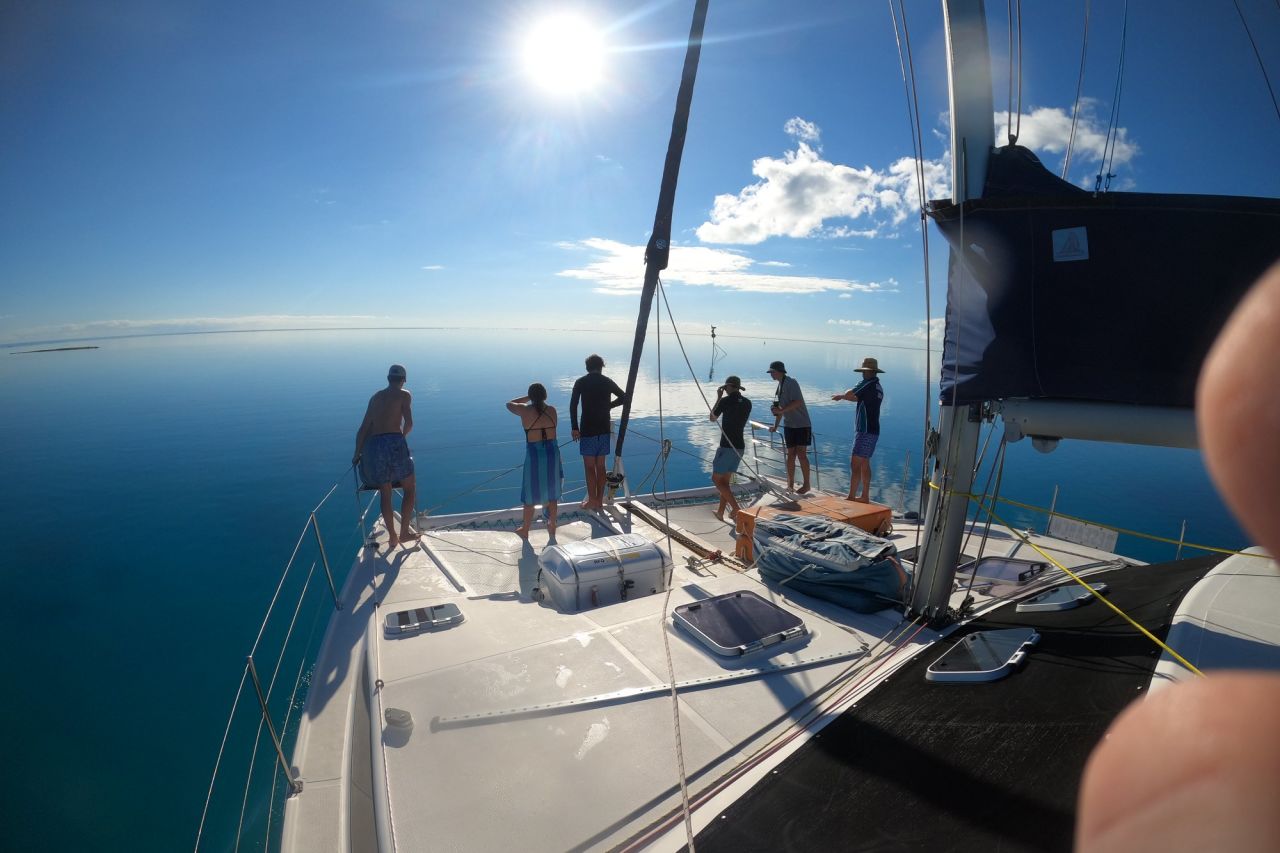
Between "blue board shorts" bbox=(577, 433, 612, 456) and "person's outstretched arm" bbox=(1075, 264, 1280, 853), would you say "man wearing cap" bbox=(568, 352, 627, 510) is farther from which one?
"person's outstretched arm" bbox=(1075, 264, 1280, 853)

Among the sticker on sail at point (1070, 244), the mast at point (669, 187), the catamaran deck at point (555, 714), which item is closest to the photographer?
the catamaran deck at point (555, 714)

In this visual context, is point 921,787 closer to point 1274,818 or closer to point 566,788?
point 566,788

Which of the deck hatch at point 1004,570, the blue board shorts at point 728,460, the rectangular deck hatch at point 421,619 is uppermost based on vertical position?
the blue board shorts at point 728,460

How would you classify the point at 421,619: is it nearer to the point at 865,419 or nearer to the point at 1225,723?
the point at 1225,723

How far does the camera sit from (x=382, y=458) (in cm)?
623

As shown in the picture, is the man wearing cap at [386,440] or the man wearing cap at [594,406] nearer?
the man wearing cap at [386,440]

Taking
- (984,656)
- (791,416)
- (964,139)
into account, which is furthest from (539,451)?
(964,139)

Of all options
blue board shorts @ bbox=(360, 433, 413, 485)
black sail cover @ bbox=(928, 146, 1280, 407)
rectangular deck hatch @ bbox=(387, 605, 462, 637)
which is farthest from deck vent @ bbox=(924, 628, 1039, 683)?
blue board shorts @ bbox=(360, 433, 413, 485)

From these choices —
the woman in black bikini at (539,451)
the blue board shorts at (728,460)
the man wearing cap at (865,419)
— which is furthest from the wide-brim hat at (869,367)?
the woman in black bikini at (539,451)

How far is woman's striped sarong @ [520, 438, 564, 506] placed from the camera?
20.5 feet

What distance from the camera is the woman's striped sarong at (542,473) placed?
20.5 feet

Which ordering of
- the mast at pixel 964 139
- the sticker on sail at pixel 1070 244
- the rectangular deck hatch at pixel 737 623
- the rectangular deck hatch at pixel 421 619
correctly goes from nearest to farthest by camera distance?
1. the sticker on sail at pixel 1070 244
2. the mast at pixel 964 139
3. the rectangular deck hatch at pixel 737 623
4. the rectangular deck hatch at pixel 421 619

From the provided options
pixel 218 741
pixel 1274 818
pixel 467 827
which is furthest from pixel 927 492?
pixel 218 741

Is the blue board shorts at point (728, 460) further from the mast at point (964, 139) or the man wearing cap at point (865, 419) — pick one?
the mast at point (964, 139)
